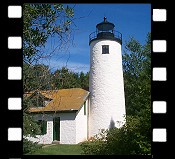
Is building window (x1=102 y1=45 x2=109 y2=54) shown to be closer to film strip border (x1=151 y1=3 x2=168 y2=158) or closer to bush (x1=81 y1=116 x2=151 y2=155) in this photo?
bush (x1=81 y1=116 x2=151 y2=155)

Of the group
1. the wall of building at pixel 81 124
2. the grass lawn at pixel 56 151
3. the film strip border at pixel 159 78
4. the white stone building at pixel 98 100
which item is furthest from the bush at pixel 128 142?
the wall of building at pixel 81 124

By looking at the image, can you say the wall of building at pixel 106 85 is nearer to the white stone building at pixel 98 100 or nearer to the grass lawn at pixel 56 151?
the white stone building at pixel 98 100

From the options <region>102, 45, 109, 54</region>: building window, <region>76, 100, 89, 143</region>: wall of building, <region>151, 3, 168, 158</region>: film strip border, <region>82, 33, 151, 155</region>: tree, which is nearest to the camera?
<region>151, 3, 168, 158</region>: film strip border

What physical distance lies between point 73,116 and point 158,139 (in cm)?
982

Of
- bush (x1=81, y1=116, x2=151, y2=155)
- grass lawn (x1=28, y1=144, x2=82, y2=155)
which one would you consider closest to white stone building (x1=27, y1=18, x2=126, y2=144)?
grass lawn (x1=28, y1=144, x2=82, y2=155)

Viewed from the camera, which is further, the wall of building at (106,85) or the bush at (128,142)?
the wall of building at (106,85)

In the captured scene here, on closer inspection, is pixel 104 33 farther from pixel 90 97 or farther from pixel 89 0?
pixel 89 0

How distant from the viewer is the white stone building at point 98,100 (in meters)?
10.3

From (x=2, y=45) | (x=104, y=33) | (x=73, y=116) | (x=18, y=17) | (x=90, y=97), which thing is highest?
(x=104, y=33)

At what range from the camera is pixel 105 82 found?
1060 cm

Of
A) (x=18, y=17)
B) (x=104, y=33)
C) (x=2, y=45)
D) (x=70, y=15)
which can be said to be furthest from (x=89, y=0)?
(x=104, y=33)

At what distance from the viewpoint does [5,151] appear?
74.6 inches

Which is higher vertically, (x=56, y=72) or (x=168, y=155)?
(x=56, y=72)

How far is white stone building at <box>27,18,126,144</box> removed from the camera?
405 inches
